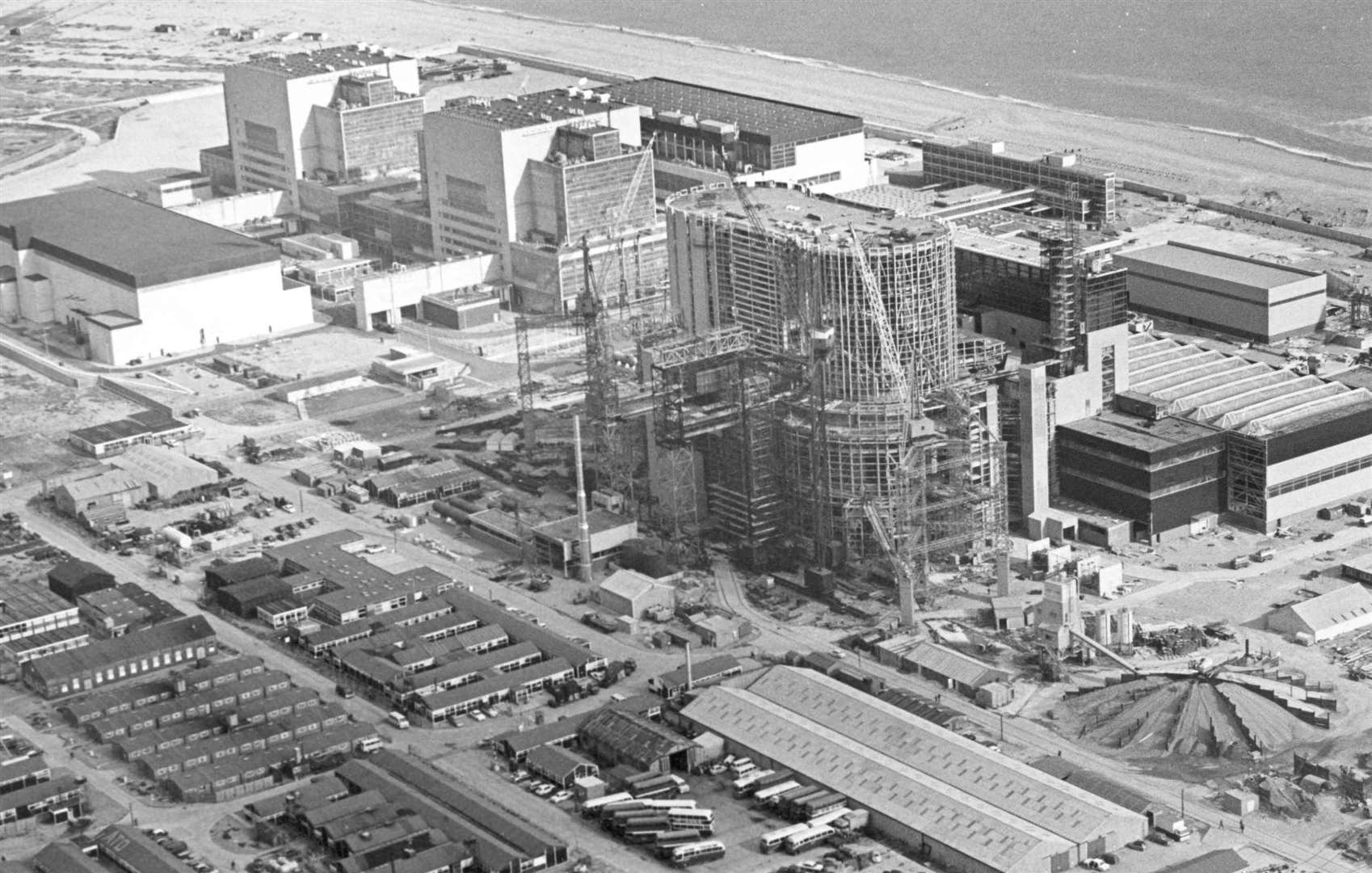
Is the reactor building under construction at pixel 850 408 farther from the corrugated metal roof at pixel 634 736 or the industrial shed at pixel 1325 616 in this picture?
the corrugated metal roof at pixel 634 736

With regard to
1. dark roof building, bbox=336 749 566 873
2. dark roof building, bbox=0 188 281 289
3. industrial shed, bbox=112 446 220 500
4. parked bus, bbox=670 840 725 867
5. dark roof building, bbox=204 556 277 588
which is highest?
dark roof building, bbox=0 188 281 289

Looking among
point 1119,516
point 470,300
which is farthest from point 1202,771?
point 470,300

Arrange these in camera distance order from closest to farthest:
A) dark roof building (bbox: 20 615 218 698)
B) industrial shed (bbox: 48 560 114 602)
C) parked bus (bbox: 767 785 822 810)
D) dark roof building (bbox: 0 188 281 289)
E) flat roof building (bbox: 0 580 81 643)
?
parked bus (bbox: 767 785 822 810) < dark roof building (bbox: 20 615 218 698) < flat roof building (bbox: 0 580 81 643) < industrial shed (bbox: 48 560 114 602) < dark roof building (bbox: 0 188 281 289)

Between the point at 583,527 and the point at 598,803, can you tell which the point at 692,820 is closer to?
the point at 598,803

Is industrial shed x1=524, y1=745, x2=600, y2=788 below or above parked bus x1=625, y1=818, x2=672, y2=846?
above

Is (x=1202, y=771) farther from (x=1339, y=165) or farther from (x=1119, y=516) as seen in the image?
(x=1339, y=165)

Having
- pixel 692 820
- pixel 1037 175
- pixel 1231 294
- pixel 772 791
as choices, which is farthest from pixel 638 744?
pixel 1037 175

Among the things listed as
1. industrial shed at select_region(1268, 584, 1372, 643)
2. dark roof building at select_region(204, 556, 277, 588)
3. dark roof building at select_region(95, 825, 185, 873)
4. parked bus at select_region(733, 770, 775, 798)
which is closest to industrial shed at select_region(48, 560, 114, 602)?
dark roof building at select_region(204, 556, 277, 588)

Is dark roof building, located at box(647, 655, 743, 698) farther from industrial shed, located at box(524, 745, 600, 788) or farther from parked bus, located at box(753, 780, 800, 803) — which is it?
parked bus, located at box(753, 780, 800, 803)

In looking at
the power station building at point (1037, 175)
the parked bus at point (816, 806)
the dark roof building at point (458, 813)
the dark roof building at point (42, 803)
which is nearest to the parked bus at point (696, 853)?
the parked bus at point (816, 806)
